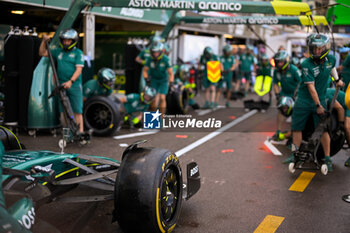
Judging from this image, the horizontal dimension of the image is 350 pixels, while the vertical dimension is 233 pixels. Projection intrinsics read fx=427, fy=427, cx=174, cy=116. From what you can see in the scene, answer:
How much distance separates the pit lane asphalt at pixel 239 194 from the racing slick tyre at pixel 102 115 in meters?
0.23

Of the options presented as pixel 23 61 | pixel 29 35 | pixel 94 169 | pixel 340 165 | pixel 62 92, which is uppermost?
pixel 29 35

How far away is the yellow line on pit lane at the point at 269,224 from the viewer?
157 inches

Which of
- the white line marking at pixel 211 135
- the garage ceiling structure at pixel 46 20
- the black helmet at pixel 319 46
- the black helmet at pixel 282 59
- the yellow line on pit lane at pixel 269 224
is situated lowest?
the yellow line on pit lane at pixel 269 224

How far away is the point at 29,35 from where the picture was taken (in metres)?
7.98

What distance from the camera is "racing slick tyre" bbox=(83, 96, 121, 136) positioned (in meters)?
8.07

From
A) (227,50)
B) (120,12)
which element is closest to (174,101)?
(120,12)

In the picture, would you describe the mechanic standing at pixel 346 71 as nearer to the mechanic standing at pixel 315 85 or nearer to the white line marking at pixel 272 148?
the mechanic standing at pixel 315 85

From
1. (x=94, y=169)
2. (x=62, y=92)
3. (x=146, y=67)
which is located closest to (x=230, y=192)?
(x=94, y=169)

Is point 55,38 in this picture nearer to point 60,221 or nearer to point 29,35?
point 29,35

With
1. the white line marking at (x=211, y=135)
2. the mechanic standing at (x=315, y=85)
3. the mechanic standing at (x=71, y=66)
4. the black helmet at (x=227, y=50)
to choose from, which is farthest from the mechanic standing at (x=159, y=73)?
the black helmet at (x=227, y=50)

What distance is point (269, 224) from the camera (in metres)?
4.14

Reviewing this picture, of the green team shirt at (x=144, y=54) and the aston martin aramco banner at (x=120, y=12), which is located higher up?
the aston martin aramco banner at (x=120, y=12)

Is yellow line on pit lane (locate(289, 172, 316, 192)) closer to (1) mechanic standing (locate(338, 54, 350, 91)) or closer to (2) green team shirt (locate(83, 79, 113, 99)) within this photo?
(1) mechanic standing (locate(338, 54, 350, 91))

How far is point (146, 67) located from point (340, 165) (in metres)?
4.79
